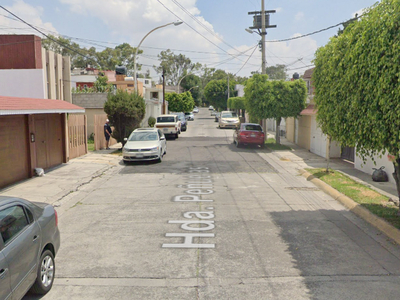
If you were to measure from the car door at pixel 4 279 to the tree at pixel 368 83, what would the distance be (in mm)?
6163

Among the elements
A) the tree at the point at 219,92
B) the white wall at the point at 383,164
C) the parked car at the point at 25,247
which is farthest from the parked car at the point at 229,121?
the tree at the point at 219,92

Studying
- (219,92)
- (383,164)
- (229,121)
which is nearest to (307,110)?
(383,164)

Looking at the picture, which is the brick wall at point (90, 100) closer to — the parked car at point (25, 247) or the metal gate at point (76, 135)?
the metal gate at point (76, 135)

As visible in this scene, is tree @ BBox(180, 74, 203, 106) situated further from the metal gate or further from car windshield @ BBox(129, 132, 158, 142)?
car windshield @ BBox(129, 132, 158, 142)

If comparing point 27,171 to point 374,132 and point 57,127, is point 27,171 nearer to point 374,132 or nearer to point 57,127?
point 57,127

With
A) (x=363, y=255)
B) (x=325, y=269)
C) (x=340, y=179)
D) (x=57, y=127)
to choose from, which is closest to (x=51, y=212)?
(x=325, y=269)

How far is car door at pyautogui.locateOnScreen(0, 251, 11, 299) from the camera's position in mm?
4028

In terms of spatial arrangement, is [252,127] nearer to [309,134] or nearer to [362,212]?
[309,134]

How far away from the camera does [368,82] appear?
724 cm

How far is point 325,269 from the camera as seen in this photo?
19.9 feet

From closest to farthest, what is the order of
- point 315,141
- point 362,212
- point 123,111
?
point 362,212, point 123,111, point 315,141

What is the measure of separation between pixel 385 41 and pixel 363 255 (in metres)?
3.71

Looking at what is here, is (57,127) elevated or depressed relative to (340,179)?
elevated

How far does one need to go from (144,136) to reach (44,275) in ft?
45.9
